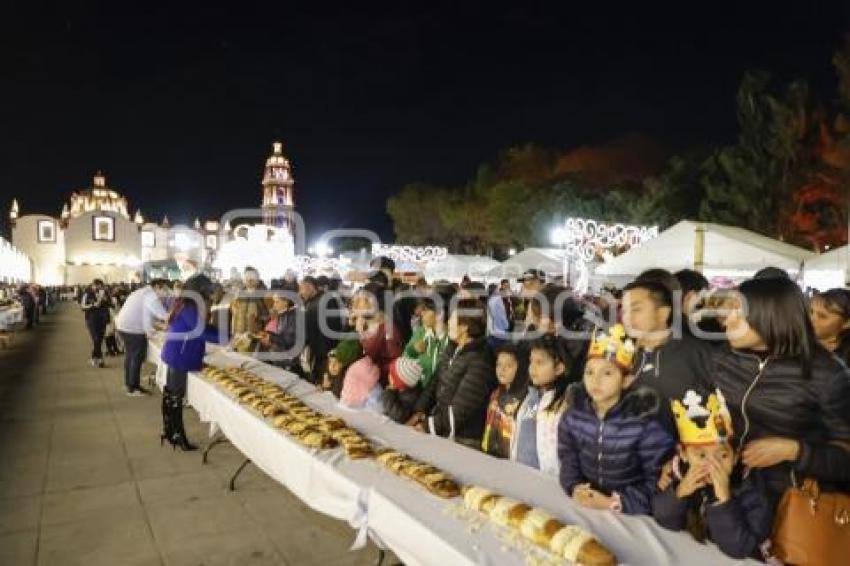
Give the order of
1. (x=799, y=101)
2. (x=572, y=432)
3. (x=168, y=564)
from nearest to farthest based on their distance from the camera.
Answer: (x=572, y=432)
(x=168, y=564)
(x=799, y=101)

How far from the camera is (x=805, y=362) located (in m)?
2.22

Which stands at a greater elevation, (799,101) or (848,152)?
(799,101)

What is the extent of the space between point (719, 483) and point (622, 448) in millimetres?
471

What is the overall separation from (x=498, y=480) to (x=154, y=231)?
96.4m

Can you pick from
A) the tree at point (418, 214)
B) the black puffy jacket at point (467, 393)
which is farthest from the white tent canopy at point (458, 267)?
the tree at point (418, 214)

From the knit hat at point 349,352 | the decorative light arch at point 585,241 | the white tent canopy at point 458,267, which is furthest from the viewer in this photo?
the white tent canopy at point 458,267

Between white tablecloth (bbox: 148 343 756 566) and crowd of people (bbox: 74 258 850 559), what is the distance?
0.11 m

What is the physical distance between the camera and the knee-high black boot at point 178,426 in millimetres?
6289

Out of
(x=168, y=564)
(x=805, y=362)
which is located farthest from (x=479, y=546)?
(x=168, y=564)

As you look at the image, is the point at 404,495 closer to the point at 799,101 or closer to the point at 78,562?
the point at 78,562

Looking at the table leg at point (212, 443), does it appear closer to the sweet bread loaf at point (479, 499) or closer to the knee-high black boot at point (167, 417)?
the knee-high black boot at point (167, 417)

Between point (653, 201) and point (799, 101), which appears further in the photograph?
point (653, 201)

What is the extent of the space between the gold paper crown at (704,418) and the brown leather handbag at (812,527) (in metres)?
0.30

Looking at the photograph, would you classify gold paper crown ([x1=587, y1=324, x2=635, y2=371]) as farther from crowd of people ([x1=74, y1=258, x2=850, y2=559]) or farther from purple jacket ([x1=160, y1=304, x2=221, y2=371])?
purple jacket ([x1=160, y1=304, x2=221, y2=371])
